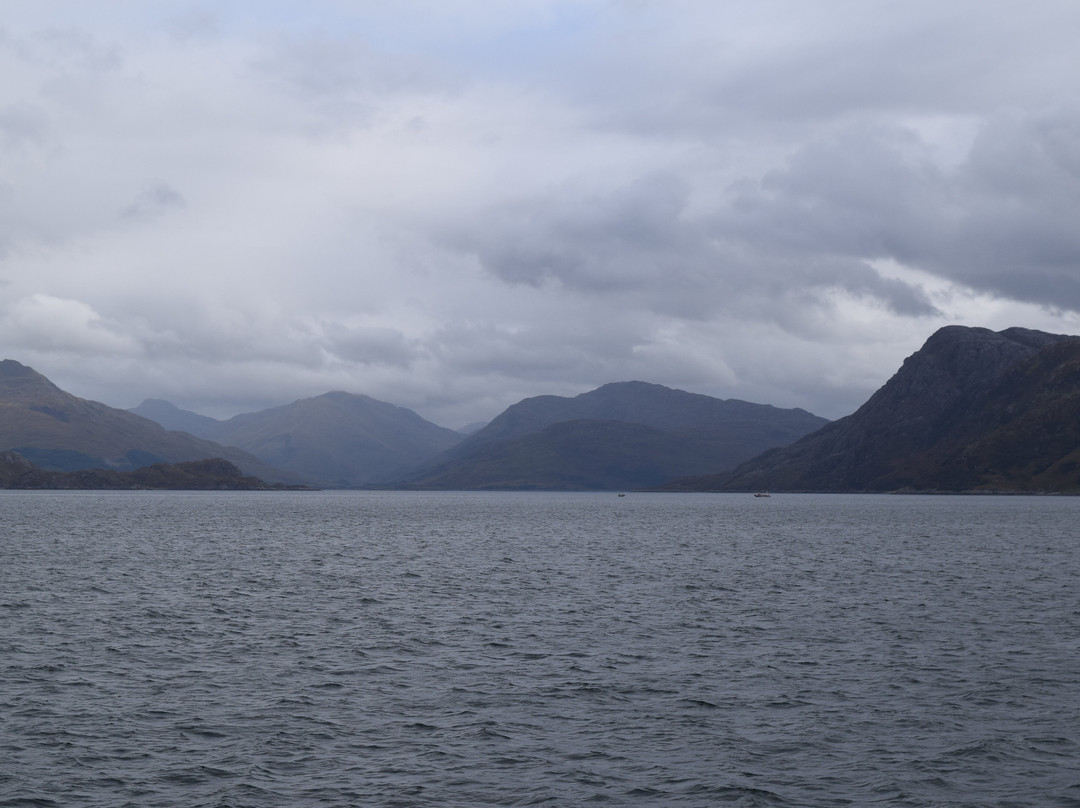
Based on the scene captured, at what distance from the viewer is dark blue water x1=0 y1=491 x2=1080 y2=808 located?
31.9 meters

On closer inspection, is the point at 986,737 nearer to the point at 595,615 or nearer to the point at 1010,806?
the point at 1010,806

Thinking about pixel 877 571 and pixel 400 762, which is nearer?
pixel 400 762

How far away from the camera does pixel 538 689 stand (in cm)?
4503

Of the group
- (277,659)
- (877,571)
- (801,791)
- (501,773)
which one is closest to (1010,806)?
(801,791)

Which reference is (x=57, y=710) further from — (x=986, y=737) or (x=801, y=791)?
(x=986, y=737)

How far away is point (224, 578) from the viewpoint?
303ft

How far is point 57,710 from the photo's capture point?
4041 centimetres

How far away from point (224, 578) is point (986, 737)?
73.6m

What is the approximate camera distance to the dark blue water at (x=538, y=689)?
105 feet

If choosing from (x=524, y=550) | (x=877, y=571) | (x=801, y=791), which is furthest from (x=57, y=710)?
(x=524, y=550)

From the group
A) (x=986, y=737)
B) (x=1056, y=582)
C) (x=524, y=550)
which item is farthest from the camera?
(x=524, y=550)

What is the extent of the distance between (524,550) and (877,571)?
167ft

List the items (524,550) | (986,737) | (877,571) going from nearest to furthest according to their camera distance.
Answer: (986,737)
(877,571)
(524,550)

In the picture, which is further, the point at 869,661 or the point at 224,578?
the point at 224,578
